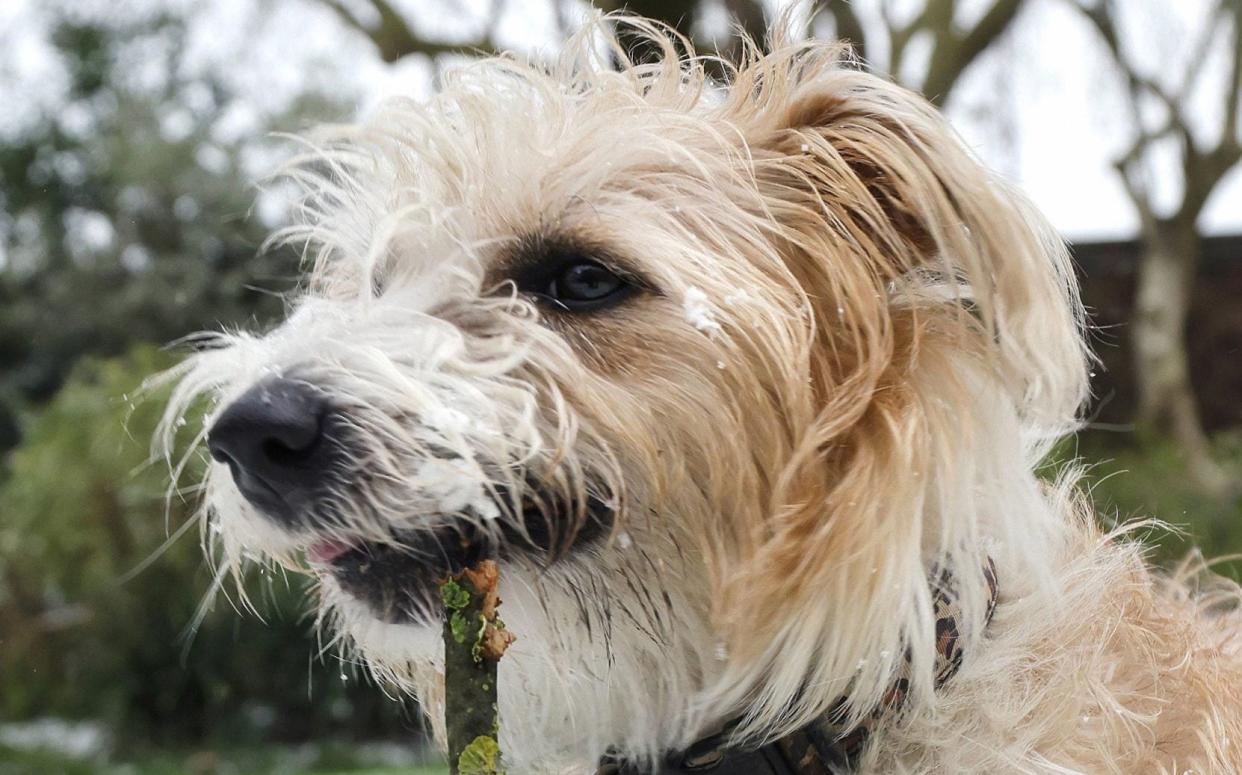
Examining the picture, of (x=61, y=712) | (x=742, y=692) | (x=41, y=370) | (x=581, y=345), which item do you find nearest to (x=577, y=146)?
(x=581, y=345)

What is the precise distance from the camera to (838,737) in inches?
81.7

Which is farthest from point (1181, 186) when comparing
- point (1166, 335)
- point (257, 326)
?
point (257, 326)

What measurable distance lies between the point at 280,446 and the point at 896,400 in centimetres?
106

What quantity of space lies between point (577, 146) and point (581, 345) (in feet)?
1.34

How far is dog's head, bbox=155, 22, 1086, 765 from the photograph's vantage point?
2016 millimetres

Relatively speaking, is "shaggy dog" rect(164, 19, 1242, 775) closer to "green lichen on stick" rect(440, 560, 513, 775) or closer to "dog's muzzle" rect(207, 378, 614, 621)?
"dog's muzzle" rect(207, 378, 614, 621)

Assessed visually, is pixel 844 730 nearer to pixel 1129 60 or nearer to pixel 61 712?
pixel 61 712

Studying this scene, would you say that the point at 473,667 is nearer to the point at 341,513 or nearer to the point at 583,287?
the point at 341,513

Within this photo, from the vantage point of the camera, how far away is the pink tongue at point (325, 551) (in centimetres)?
210

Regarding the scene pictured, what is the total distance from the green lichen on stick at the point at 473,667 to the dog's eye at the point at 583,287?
53 centimetres

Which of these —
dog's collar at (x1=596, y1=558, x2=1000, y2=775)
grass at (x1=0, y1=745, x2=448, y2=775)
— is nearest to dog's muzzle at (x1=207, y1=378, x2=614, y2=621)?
dog's collar at (x1=596, y1=558, x2=1000, y2=775)

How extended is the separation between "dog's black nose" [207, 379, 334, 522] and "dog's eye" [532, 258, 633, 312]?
0.50m

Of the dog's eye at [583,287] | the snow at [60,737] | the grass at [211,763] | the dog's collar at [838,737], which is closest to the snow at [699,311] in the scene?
the dog's eye at [583,287]

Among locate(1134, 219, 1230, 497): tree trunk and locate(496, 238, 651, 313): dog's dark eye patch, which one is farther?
locate(1134, 219, 1230, 497): tree trunk
